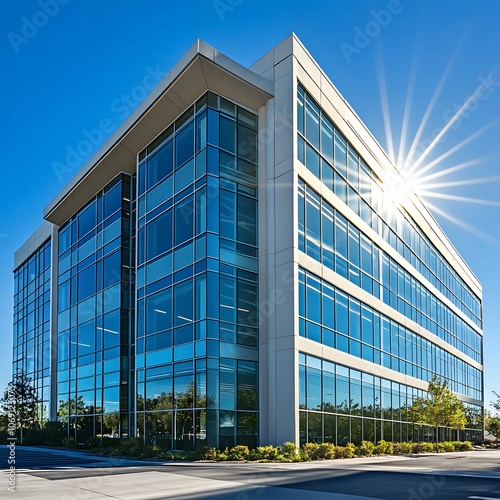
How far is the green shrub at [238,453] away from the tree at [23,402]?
24.9 metres

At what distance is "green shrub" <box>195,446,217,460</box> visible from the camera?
21.0 m

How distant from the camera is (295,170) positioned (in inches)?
A: 952

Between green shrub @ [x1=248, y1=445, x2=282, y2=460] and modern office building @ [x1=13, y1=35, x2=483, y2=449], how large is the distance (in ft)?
4.16

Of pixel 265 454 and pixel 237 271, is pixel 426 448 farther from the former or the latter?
pixel 237 271

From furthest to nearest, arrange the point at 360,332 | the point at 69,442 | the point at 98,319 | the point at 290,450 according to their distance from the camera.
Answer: the point at 98,319 → the point at 69,442 → the point at 360,332 → the point at 290,450

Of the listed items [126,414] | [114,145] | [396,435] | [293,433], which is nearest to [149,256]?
[114,145]

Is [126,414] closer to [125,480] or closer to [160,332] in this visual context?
[160,332]

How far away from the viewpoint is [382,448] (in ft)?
92.8

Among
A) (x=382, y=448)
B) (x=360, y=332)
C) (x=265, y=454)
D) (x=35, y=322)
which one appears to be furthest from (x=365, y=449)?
(x=35, y=322)

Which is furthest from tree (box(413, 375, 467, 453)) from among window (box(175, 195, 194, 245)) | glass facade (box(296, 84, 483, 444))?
window (box(175, 195, 194, 245))

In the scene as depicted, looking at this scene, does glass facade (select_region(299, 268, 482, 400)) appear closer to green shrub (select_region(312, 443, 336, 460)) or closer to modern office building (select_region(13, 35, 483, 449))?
modern office building (select_region(13, 35, 483, 449))

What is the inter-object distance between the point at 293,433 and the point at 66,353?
20.8 metres

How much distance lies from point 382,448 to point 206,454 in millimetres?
11094

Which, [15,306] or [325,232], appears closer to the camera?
[325,232]
